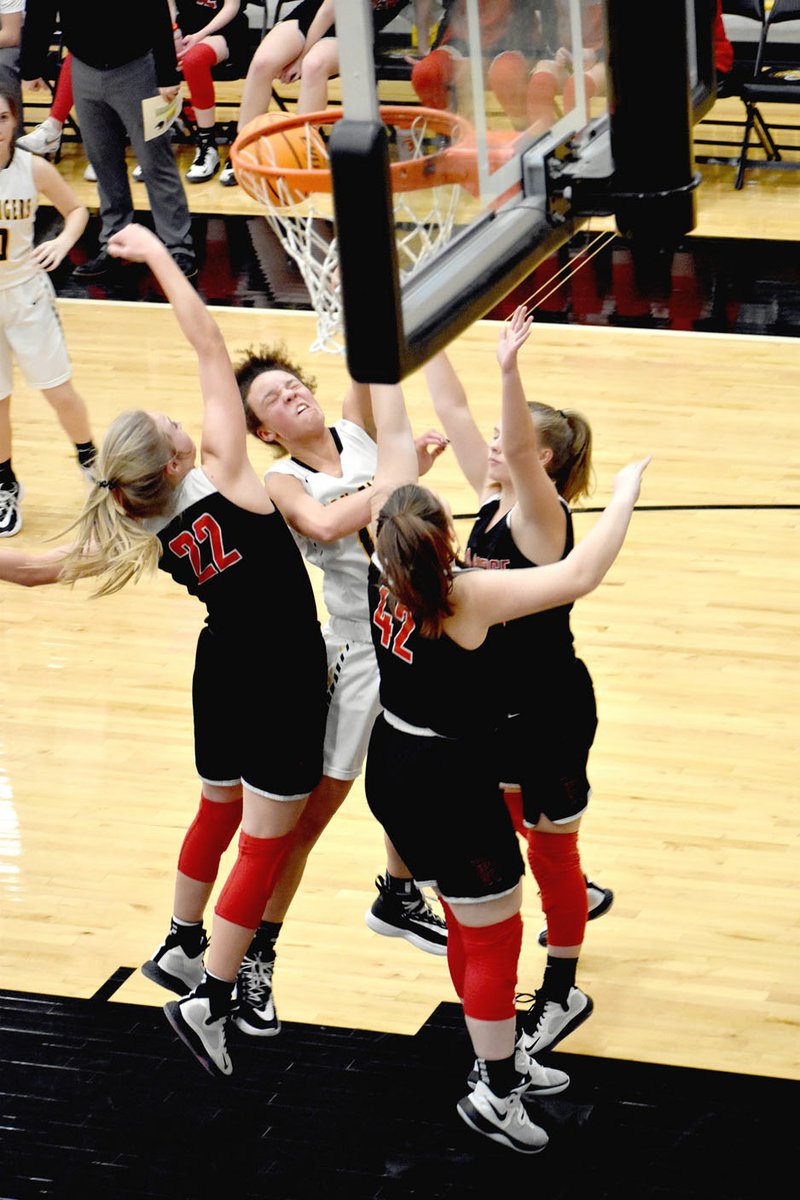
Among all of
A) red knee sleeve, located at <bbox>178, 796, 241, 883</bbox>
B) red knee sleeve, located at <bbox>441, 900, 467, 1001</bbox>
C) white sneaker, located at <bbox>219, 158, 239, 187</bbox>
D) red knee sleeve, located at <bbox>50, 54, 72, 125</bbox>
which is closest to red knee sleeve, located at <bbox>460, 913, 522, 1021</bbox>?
red knee sleeve, located at <bbox>441, 900, 467, 1001</bbox>

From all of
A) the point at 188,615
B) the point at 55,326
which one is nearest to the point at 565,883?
the point at 188,615

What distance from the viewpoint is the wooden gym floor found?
3.74 meters

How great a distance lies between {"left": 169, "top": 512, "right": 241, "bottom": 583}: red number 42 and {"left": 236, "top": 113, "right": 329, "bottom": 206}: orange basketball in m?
1.58

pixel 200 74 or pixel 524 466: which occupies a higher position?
pixel 524 466

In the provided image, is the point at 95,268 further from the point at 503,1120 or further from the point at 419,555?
the point at 503,1120

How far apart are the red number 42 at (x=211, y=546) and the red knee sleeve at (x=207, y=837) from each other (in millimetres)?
587

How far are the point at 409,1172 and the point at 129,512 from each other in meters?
1.56

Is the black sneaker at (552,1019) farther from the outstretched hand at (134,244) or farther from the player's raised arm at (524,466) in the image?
the outstretched hand at (134,244)

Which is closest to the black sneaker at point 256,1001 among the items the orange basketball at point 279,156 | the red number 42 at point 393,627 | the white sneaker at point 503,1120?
the white sneaker at point 503,1120

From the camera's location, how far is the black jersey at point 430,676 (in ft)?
11.0

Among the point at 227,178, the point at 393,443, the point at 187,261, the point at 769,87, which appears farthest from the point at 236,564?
the point at 227,178

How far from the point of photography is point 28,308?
22.0 ft

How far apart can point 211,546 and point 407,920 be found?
47.3 inches

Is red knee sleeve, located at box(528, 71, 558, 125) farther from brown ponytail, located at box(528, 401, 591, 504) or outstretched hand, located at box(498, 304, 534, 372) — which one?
brown ponytail, located at box(528, 401, 591, 504)
